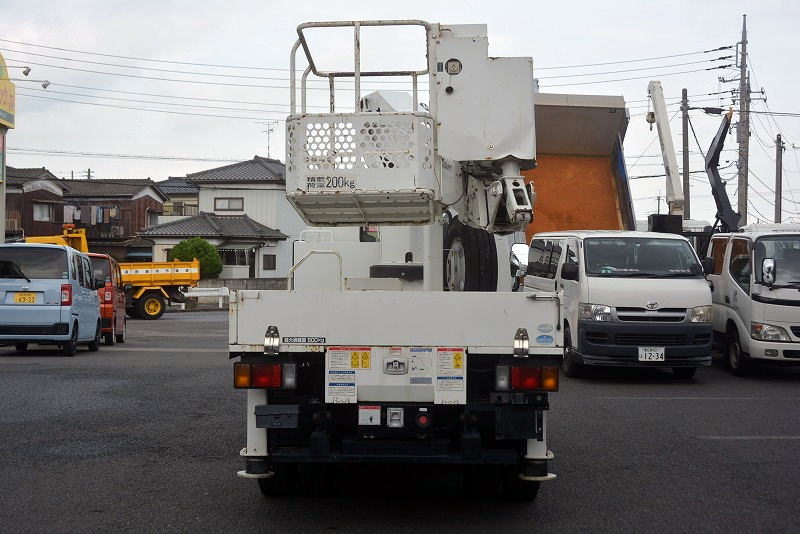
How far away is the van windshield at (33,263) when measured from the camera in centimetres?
1497

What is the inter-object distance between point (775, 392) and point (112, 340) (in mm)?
13704

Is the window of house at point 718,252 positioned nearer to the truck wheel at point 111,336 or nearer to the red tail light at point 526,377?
the red tail light at point 526,377

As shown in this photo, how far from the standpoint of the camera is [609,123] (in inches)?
571

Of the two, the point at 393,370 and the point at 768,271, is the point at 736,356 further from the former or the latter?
the point at 393,370

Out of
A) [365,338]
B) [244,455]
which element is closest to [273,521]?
[244,455]

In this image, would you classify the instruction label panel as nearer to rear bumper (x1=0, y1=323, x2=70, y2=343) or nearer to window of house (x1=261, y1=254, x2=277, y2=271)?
rear bumper (x1=0, y1=323, x2=70, y2=343)

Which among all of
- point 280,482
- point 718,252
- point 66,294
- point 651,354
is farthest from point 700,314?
point 66,294

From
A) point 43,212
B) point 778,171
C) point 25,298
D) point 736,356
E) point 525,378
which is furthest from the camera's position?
point 43,212

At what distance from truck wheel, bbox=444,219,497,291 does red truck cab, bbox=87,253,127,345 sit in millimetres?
12479

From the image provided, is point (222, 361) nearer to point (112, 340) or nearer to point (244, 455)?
point (112, 340)

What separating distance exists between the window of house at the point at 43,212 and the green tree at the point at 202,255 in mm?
14950

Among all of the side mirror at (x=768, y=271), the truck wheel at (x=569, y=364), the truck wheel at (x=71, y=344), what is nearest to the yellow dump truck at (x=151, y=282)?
the truck wheel at (x=71, y=344)

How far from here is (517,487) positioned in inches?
223

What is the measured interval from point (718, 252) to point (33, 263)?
457 inches
